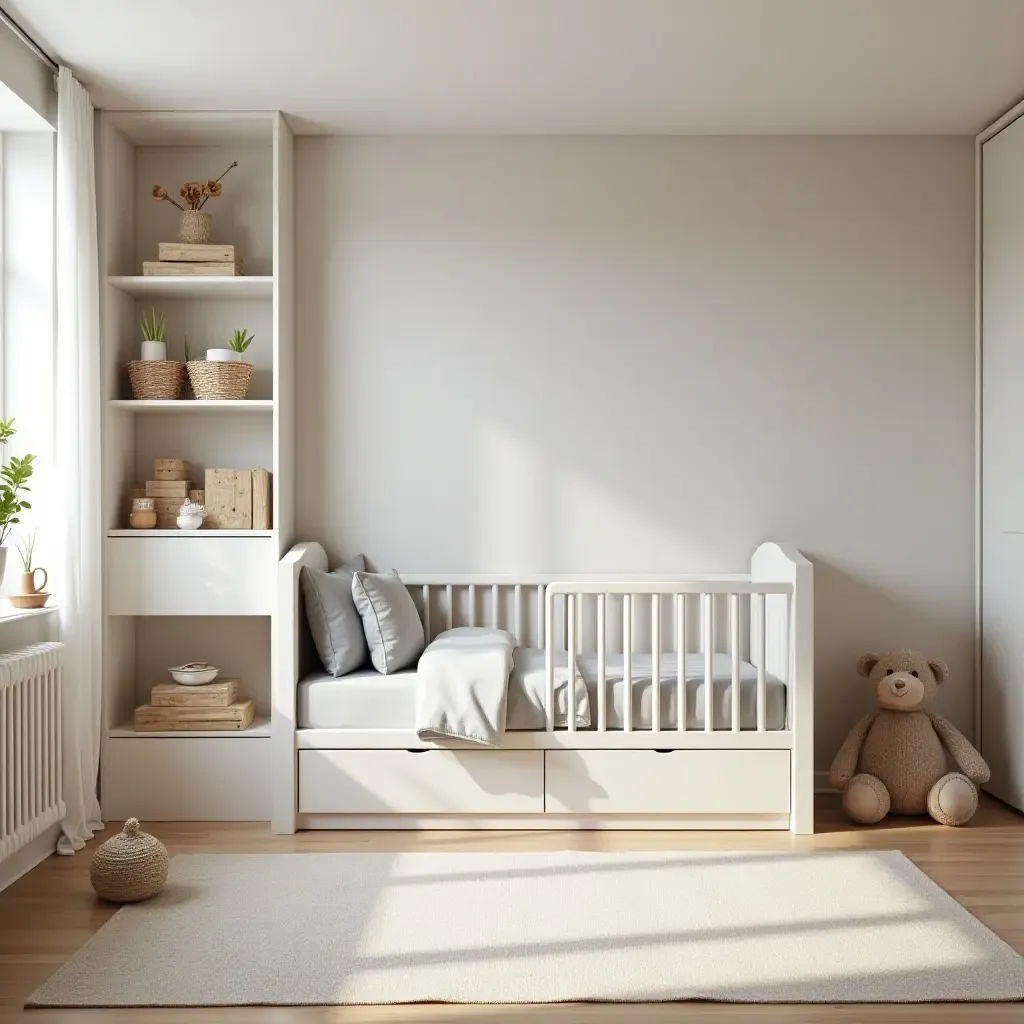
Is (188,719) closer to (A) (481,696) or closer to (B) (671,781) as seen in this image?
(A) (481,696)

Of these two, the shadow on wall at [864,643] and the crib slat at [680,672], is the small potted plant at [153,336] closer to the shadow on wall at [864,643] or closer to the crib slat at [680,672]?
the crib slat at [680,672]

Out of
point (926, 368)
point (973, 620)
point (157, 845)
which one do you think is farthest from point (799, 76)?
point (157, 845)

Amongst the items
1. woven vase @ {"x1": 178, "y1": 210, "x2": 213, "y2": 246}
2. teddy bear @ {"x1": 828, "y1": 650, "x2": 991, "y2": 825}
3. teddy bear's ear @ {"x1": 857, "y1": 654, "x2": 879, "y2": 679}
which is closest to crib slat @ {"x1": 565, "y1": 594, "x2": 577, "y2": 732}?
teddy bear @ {"x1": 828, "y1": 650, "x2": 991, "y2": 825}

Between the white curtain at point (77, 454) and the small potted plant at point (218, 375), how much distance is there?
1.15 feet

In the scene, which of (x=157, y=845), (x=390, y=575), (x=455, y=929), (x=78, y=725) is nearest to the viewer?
(x=455, y=929)

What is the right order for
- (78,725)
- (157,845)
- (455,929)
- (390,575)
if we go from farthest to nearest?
(390,575) → (78,725) → (157,845) → (455,929)

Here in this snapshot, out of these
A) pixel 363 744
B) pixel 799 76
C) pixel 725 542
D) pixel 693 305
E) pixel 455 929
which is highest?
pixel 799 76

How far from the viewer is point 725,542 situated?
157 inches

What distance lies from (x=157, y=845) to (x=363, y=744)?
2.57 ft

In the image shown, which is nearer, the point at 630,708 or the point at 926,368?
the point at 630,708

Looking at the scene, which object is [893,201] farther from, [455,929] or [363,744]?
[455,929]

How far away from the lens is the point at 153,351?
3.70m

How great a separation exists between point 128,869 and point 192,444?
169cm

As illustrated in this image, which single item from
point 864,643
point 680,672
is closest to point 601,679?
point 680,672
